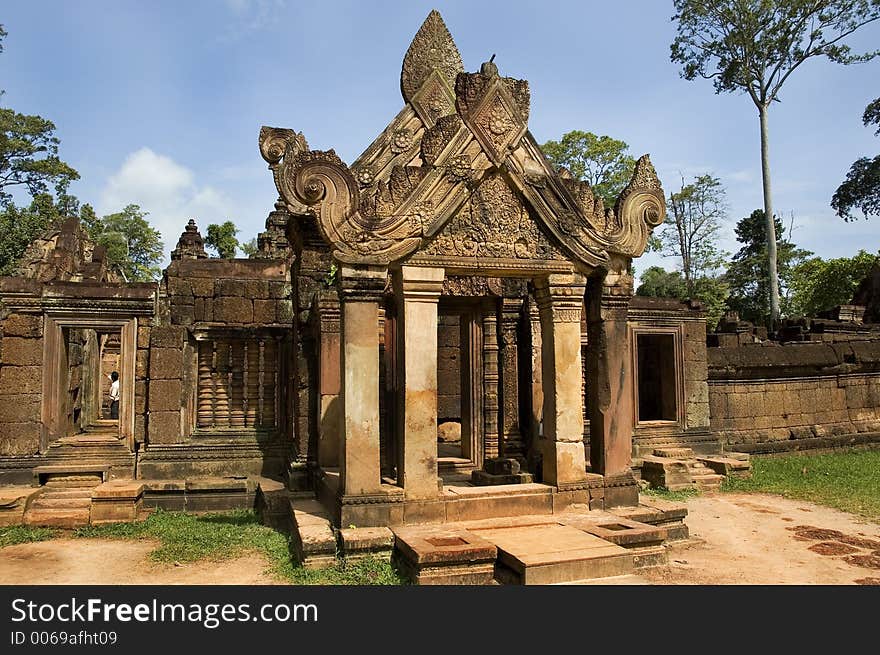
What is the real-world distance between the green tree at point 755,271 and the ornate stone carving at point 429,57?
83.4ft

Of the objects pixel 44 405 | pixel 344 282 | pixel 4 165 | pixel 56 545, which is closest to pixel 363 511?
pixel 344 282

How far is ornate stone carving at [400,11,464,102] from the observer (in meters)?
9.26

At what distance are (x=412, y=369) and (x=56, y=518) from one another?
5507mm

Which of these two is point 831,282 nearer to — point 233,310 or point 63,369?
point 233,310

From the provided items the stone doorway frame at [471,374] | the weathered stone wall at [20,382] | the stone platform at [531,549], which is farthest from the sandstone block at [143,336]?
the stone platform at [531,549]

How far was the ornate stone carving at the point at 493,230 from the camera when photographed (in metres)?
6.63

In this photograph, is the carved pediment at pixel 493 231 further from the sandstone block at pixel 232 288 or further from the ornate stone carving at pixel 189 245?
the ornate stone carving at pixel 189 245

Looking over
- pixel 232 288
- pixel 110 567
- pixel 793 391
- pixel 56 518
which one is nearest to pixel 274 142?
pixel 232 288

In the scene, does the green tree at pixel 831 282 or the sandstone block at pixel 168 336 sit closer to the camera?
the sandstone block at pixel 168 336

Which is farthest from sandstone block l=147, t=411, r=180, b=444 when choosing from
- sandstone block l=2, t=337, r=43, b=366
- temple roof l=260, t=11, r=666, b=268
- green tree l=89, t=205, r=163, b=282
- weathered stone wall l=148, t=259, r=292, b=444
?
green tree l=89, t=205, r=163, b=282

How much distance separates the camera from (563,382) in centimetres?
695

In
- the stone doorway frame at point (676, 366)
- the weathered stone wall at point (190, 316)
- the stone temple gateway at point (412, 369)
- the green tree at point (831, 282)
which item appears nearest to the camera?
the stone temple gateway at point (412, 369)

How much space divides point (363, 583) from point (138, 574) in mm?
2508
